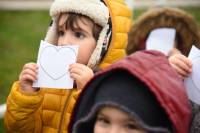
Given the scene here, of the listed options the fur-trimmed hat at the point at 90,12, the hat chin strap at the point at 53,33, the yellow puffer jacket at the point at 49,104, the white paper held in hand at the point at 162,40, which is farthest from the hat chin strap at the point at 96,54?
the white paper held in hand at the point at 162,40

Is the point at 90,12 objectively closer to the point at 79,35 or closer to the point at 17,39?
the point at 79,35

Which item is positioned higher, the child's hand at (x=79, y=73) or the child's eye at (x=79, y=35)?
the child's eye at (x=79, y=35)

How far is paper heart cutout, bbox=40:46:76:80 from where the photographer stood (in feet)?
8.30

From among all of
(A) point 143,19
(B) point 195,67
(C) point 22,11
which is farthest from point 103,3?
(C) point 22,11

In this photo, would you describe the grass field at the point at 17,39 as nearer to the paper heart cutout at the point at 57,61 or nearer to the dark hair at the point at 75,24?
the dark hair at the point at 75,24

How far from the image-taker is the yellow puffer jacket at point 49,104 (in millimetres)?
2609

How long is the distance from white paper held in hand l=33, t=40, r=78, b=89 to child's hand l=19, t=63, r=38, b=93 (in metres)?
0.02

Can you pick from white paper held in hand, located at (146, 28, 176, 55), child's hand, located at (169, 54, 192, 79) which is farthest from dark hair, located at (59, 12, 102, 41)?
white paper held in hand, located at (146, 28, 176, 55)

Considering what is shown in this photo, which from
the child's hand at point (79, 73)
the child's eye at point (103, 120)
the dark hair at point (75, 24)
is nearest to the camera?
the child's eye at point (103, 120)

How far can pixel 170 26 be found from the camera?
4254 millimetres

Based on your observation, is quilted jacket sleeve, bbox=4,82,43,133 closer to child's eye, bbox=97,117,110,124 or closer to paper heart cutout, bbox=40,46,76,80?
paper heart cutout, bbox=40,46,76,80

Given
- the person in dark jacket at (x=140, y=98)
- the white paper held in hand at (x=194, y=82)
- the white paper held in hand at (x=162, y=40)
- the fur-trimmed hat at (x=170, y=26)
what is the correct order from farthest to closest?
1. the fur-trimmed hat at (x=170, y=26)
2. the white paper held in hand at (x=162, y=40)
3. the white paper held in hand at (x=194, y=82)
4. the person in dark jacket at (x=140, y=98)

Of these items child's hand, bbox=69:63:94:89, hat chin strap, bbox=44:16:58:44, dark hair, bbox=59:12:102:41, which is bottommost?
child's hand, bbox=69:63:94:89

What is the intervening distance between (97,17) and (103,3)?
18cm
